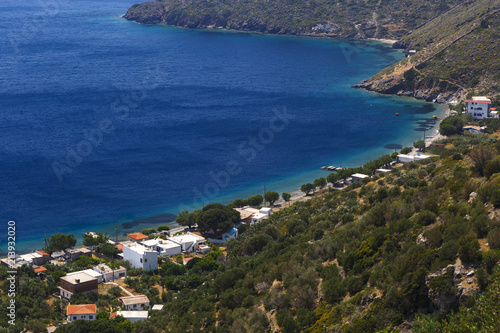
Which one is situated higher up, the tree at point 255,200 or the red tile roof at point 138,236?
the tree at point 255,200

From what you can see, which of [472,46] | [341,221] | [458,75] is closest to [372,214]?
[341,221]

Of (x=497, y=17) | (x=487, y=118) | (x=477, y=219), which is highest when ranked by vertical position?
(x=497, y=17)

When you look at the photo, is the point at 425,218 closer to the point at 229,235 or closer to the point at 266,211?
the point at 229,235

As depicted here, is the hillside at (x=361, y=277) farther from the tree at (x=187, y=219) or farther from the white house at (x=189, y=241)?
the tree at (x=187, y=219)

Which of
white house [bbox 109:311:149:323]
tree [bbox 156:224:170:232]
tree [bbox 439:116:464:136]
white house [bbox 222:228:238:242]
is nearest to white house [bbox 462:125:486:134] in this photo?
tree [bbox 439:116:464:136]

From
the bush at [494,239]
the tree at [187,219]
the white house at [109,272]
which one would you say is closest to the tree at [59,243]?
the white house at [109,272]

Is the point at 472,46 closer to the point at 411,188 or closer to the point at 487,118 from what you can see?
the point at 487,118
